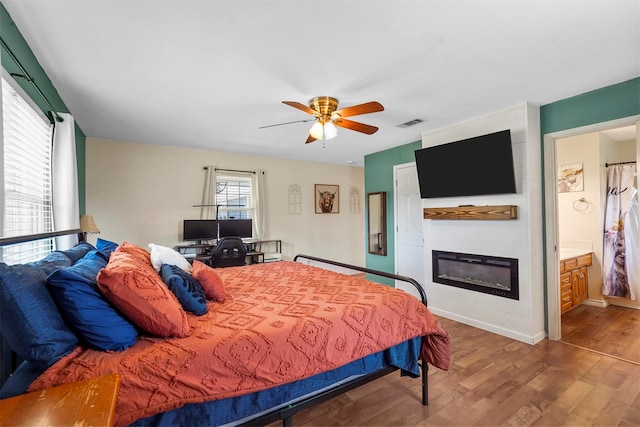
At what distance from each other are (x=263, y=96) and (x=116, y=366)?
2328 millimetres

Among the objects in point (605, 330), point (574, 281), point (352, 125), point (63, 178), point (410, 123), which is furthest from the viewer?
point (574, 281)

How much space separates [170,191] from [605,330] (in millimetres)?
5889

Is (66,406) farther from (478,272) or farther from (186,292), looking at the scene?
(478,272)

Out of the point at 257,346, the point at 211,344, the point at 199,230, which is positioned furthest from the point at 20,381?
the point at 199,230

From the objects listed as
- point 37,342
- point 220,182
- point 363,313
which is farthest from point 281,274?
point 220,182

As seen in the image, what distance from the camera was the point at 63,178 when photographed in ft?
8.34

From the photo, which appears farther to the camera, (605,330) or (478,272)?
(478,272)

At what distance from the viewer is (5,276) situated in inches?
42.6

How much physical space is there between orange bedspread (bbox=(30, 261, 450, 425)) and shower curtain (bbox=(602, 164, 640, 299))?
136 inches

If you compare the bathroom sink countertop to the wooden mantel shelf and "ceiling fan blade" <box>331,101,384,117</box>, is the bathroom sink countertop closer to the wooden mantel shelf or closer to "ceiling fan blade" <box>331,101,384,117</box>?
the wooden mantel shelf

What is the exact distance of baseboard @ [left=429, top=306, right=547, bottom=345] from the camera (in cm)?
291

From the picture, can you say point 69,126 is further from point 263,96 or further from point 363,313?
point 363,313

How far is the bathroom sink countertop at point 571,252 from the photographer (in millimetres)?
3666

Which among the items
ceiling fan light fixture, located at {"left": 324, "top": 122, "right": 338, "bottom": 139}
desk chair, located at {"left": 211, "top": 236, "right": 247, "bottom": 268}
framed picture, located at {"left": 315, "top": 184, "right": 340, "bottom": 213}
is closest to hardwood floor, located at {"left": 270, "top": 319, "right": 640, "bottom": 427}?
ceiling fan light fixture, located at {"left": 324, "top": 122, "right": 338, "bottom": 139}
